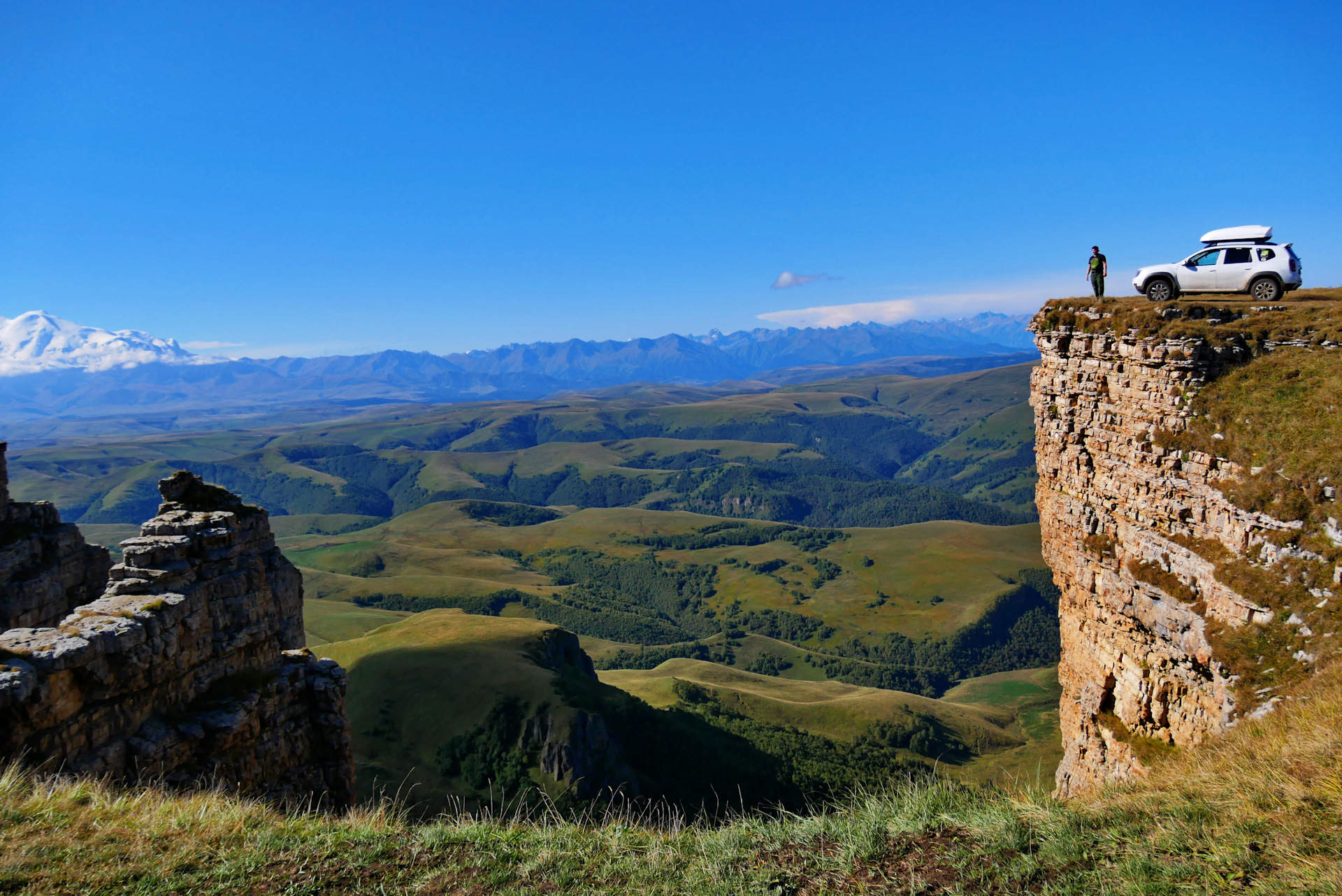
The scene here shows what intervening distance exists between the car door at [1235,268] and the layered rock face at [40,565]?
4023 cm

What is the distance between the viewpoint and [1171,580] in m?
16.2

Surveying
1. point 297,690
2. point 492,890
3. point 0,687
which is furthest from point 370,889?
point 297,690

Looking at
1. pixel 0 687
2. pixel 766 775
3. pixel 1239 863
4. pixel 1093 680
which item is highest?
pixel 0 687

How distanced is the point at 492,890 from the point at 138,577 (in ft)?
43.2

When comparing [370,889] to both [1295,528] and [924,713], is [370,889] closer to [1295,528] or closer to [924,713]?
[1295,528]

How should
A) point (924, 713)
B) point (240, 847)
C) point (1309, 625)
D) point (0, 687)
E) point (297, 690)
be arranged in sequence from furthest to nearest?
point (924, 713), point (297, 690), point (1309, 625), point (0, 687), point (240, 847)

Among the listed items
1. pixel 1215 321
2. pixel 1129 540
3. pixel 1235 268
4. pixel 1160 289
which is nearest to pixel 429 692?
pixel 1129 540

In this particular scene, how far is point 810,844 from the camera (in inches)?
416

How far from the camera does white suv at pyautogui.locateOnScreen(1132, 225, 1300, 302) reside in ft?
74.1

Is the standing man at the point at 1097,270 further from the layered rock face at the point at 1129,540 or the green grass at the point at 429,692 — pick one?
the green grass at the point at 429,692

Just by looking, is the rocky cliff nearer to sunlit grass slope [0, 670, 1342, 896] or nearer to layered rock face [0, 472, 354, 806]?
sunlit grass slope [0, 670, 1342, 896]

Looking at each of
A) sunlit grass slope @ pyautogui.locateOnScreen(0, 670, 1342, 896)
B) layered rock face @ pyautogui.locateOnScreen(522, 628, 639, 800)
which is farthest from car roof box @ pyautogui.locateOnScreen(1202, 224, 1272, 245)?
layered rock face @ pyautogui.locateOnScreen(522, 628, 639, 800)

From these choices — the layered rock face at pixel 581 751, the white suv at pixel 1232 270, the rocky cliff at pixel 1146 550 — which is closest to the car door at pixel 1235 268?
the white suv at pixel 1232 270

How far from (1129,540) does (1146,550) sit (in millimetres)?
738
